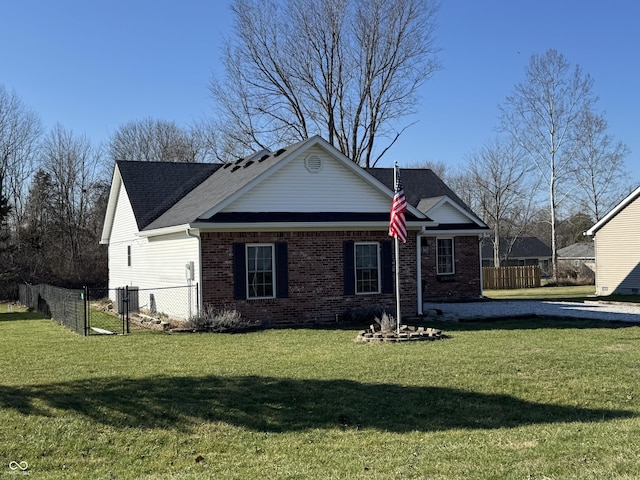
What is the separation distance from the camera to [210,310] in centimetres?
1680

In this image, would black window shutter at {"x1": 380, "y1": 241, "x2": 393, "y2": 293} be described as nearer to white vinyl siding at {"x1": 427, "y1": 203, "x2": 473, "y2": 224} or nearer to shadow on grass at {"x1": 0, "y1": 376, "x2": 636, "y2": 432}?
white vinyl siding at {"x1": 427, "y1": 203, "x2": 473, "y2": 224}

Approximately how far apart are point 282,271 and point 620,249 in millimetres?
Result: 19455

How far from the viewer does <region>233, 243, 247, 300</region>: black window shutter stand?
17.4 meters

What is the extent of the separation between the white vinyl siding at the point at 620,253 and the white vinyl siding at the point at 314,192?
1587cm

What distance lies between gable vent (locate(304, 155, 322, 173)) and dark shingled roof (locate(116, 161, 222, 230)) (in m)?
6.25

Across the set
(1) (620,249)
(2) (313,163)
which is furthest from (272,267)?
(1) (620,249)

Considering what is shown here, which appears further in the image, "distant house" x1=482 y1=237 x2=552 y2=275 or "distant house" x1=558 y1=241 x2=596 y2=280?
"distant house" x1=482 y1=237 x2=552 y2=275

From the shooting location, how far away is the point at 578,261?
55.0 meters

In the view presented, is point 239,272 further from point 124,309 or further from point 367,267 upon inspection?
point 367,267

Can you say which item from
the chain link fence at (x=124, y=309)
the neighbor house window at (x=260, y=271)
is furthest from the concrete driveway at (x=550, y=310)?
the chain link fence at (x=124, y=309)

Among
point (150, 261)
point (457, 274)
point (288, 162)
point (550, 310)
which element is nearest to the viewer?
point (288, 162)

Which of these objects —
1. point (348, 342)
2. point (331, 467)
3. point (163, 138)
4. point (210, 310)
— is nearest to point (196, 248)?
point (210, 310)

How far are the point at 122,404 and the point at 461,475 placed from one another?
459 cm

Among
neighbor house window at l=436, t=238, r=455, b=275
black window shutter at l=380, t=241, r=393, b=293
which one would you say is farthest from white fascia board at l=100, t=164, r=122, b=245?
neighbor house window at l=436, t=238, r=455, b=275
